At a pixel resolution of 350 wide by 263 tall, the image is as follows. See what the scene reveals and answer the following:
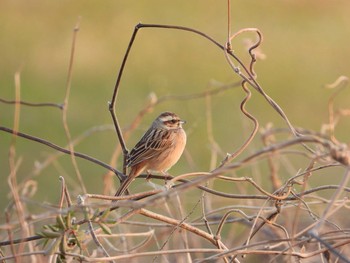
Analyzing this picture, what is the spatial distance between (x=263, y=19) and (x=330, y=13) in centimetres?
149

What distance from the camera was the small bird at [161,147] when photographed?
6141 mm

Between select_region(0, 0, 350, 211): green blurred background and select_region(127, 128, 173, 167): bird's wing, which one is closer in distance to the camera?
select_region(127, 128, 173, 167): bird's wing

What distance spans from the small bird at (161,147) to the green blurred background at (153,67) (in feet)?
12.0

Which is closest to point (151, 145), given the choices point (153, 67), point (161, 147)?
point (161, 147)

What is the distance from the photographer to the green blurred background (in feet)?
39.8

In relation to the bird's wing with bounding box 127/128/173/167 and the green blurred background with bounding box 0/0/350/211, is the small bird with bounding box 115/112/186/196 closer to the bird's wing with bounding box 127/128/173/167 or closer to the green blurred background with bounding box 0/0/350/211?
the bird's wing with bounding box 127/128/173/167

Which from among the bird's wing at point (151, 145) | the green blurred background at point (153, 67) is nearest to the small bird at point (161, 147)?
the bird's wing at point (151, 145)

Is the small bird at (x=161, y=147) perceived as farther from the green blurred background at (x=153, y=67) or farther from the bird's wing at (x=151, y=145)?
the green blurred background at (x=153, y=67)

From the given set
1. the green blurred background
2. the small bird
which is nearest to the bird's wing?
the small bird

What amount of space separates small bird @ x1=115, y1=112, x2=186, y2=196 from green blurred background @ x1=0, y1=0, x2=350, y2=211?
3.65m

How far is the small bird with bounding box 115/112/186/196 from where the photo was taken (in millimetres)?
6141

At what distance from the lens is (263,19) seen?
18375 millimetres

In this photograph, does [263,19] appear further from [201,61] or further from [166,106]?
[166,106]

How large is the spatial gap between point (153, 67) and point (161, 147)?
9.16 meters
